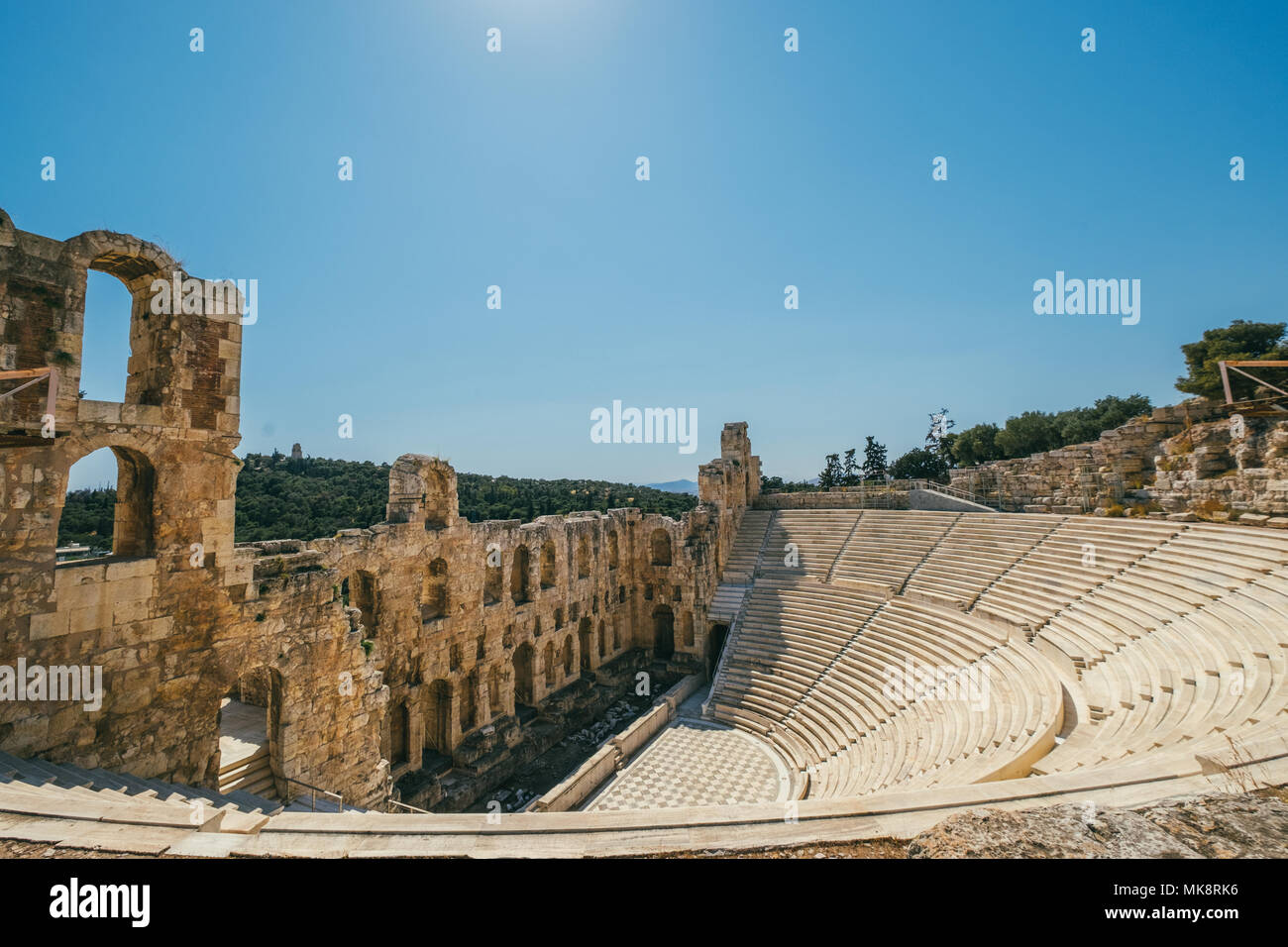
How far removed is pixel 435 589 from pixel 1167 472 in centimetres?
2279

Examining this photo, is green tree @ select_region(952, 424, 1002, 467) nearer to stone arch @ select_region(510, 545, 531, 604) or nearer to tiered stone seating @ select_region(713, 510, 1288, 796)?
tiered stone seating @ select_region(713, 510, 1288, 796)

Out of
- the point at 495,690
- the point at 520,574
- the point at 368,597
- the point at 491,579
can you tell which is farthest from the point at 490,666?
the point at 368,597

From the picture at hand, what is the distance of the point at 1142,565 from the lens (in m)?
13.8

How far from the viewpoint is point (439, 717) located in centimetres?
1544

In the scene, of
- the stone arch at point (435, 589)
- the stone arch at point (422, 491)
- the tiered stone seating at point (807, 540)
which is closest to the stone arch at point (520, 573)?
the stone arch at point (435, 589)

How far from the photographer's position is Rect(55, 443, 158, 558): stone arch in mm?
7480

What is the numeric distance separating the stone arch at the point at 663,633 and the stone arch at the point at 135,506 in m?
18.5

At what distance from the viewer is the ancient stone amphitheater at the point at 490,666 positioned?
14.3ft

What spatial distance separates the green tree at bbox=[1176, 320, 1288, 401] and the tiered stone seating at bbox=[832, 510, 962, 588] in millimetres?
17416

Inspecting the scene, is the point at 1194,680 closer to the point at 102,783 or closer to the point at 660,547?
the point at 102,783

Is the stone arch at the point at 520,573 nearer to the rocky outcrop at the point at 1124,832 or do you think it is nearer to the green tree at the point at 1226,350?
the rocky outcrop at the point at 1124,832

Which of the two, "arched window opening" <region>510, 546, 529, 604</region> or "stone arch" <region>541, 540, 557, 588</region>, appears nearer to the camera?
"arched window opening" <region>510, 546, 529, 604</region>

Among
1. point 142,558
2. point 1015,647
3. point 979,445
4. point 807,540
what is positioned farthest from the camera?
point 979,445

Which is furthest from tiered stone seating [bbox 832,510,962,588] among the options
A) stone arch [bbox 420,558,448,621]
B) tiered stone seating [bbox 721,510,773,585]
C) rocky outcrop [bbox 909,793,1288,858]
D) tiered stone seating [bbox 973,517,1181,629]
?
rocky outcrop [bbox 909,793,1288,858]
